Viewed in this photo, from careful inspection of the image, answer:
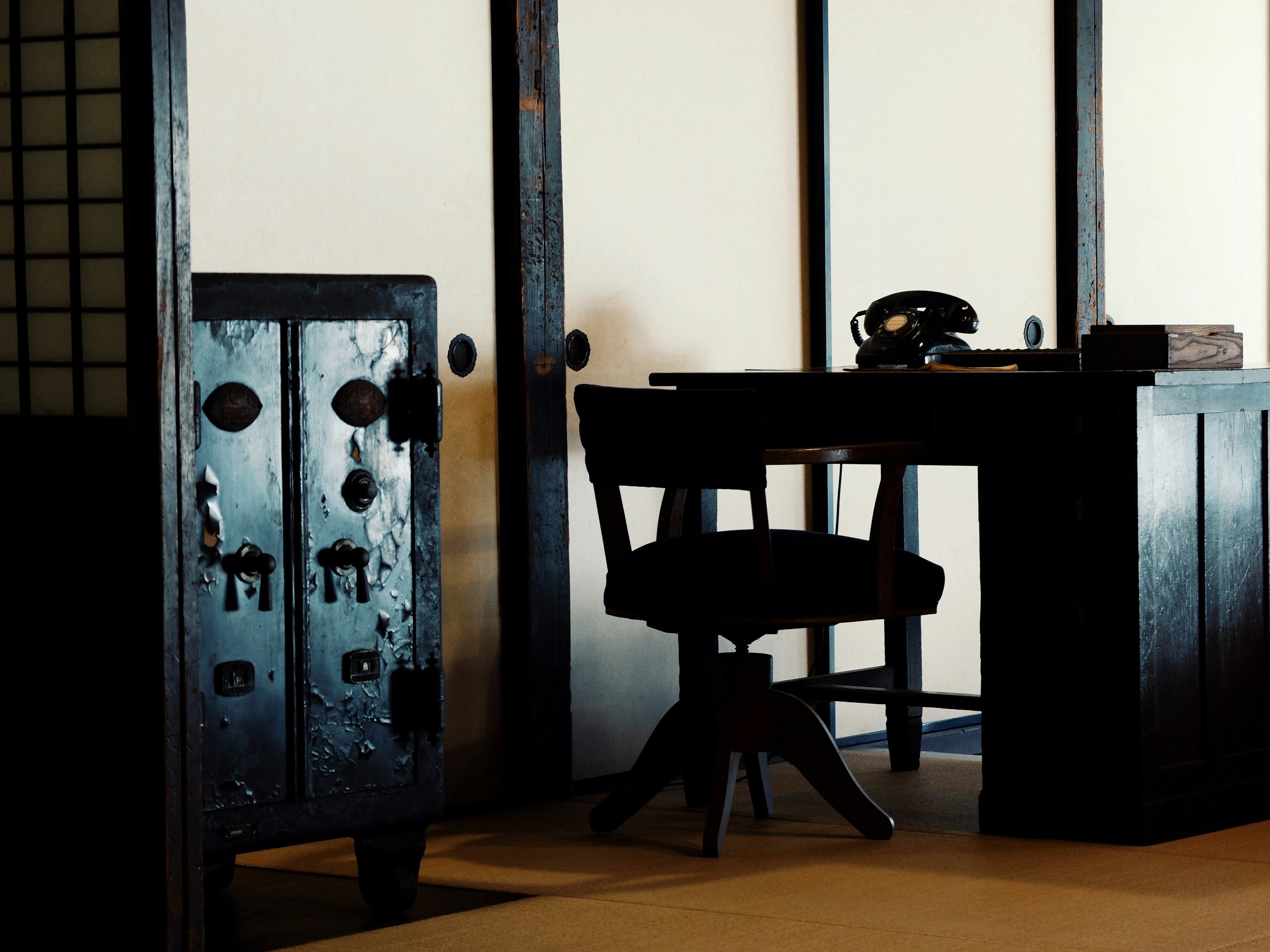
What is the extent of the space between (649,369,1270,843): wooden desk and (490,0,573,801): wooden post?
69 cm

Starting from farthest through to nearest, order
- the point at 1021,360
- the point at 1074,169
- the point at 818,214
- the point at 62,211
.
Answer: the point at 1074,169 → the point at 818,214 → the point at 1021,360 → the point at 62,211

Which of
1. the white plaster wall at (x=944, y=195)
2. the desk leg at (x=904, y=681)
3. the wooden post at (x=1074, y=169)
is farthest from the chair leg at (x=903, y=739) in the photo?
the wooden post at (x=1074, y=169)

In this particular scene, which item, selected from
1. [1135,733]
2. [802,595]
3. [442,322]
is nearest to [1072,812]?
[1135,733]

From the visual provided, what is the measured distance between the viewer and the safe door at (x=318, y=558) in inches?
114

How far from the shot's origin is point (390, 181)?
149 inches

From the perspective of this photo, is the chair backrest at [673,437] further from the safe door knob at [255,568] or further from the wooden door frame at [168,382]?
the wooden door frame at [168,382]

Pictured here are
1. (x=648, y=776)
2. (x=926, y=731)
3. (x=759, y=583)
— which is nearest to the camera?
(x=759, y=583)

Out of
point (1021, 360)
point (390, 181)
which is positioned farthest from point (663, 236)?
point (1021, 360)

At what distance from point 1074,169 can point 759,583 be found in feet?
7.71

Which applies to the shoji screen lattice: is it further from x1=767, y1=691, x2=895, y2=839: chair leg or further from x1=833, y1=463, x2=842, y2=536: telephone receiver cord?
x1=833, y1=463, x2=842, y2=536: telephone receiver cord

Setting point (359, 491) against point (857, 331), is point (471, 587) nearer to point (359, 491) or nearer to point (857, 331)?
point (359, 491)

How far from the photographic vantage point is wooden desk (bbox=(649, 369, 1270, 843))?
348 centimetres

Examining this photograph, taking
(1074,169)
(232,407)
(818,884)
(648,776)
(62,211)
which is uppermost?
(1074,169)

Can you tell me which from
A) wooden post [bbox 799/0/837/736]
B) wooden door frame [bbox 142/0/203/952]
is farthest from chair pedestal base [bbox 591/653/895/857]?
wooden door frame [bbox 142/0/203/952]
